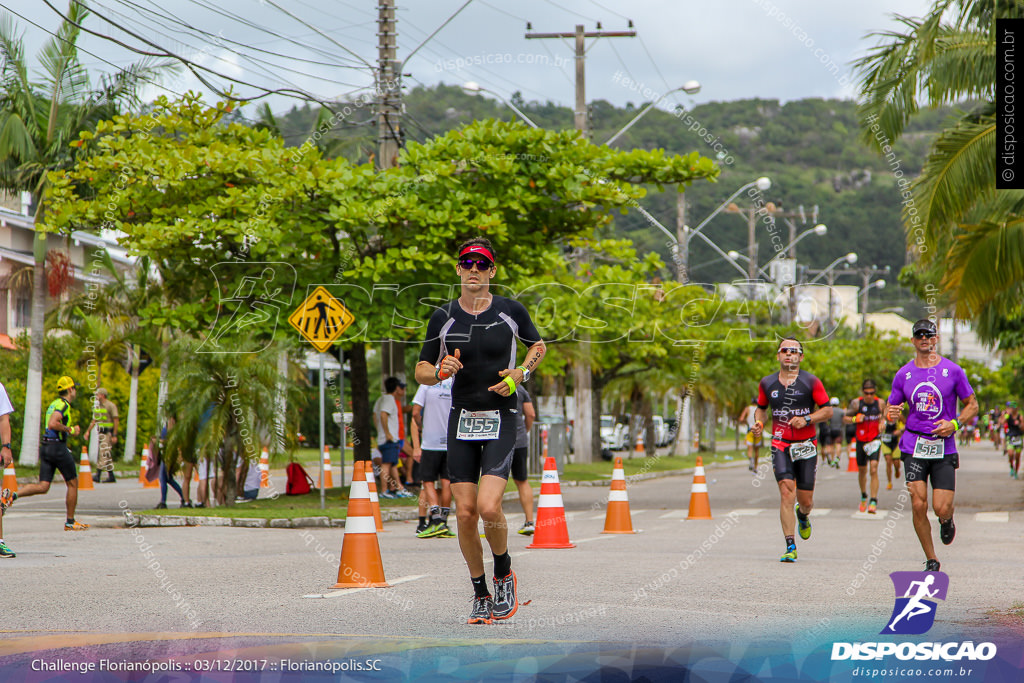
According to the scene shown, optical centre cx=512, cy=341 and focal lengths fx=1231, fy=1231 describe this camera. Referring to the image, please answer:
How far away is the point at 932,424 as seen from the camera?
31.2ft

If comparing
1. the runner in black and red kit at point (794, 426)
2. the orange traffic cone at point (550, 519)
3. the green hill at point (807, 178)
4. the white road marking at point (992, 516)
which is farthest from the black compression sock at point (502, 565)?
the green hill at point (807, 178)

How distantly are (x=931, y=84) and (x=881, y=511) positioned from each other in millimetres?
6256

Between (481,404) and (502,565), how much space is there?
91cm

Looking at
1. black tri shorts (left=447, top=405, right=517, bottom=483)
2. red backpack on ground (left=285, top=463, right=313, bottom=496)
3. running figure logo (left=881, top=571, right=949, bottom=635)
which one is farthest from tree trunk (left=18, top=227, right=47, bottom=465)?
running figure logo (left=881, top=571, right=949, bottom=635)

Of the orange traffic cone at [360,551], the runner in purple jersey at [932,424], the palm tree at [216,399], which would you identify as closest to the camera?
Answer: the orange traffic cone at [360,551]

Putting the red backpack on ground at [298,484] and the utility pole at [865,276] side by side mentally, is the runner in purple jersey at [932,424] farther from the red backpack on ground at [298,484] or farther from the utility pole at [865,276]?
the utility pole at [865,276]

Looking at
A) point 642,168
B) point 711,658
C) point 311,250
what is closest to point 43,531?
point 311,250

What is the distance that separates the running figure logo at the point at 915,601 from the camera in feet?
21.7

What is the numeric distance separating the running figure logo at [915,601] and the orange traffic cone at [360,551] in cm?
354

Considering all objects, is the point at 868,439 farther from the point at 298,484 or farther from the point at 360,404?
the point at 298,484

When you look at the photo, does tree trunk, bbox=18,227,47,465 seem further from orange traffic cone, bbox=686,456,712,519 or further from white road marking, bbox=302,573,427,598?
white road marking, bbox=302,573,427,598

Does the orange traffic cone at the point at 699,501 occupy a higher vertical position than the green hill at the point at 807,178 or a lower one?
lower

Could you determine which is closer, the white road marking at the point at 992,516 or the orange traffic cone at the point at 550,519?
the orange traffic cone at the point at 550,519

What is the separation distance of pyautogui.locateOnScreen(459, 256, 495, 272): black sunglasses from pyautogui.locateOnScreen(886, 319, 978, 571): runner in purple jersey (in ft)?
13.6
